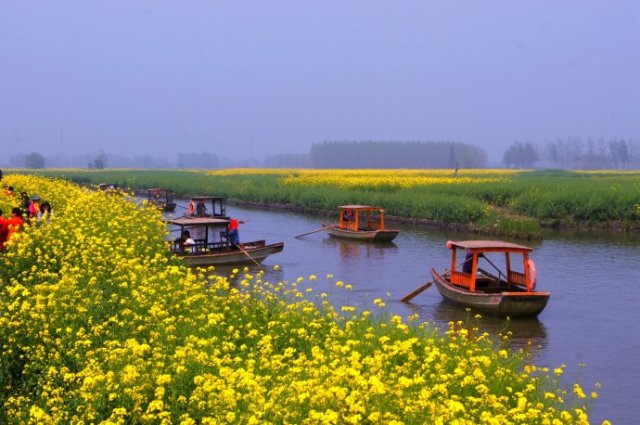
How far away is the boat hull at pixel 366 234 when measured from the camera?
115ft

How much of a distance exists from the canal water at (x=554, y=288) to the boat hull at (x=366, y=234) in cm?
42

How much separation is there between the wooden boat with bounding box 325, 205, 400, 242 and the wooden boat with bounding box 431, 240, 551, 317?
477 inches

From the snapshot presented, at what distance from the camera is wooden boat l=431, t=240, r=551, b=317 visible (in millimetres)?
18688

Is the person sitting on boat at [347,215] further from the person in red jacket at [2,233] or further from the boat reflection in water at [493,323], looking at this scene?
the person in red jacket at [2,233]

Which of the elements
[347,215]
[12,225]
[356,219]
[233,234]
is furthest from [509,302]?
[347,215]

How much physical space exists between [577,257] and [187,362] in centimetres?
2493

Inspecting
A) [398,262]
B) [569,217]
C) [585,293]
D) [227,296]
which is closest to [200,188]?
[569,217]

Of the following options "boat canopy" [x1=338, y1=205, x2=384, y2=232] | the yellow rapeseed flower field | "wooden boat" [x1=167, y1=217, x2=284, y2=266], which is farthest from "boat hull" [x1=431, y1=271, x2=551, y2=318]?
"boat canopy" [x1=338, y1=205, x2=384, y2=232]

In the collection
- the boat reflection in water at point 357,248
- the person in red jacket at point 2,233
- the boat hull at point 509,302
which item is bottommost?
the boat reflection in water at point 357,248

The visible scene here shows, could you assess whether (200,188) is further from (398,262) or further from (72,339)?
(72,339)

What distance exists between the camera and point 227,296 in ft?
46.1

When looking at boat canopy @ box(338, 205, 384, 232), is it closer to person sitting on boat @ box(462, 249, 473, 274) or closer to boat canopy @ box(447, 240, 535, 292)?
person sitting on boat @ box(462, 249, 473, 274)

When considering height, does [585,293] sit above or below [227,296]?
below

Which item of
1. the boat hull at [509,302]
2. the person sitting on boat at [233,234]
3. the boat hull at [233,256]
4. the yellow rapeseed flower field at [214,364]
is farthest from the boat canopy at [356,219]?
the yellow rapeseed flower field at [214,364]
